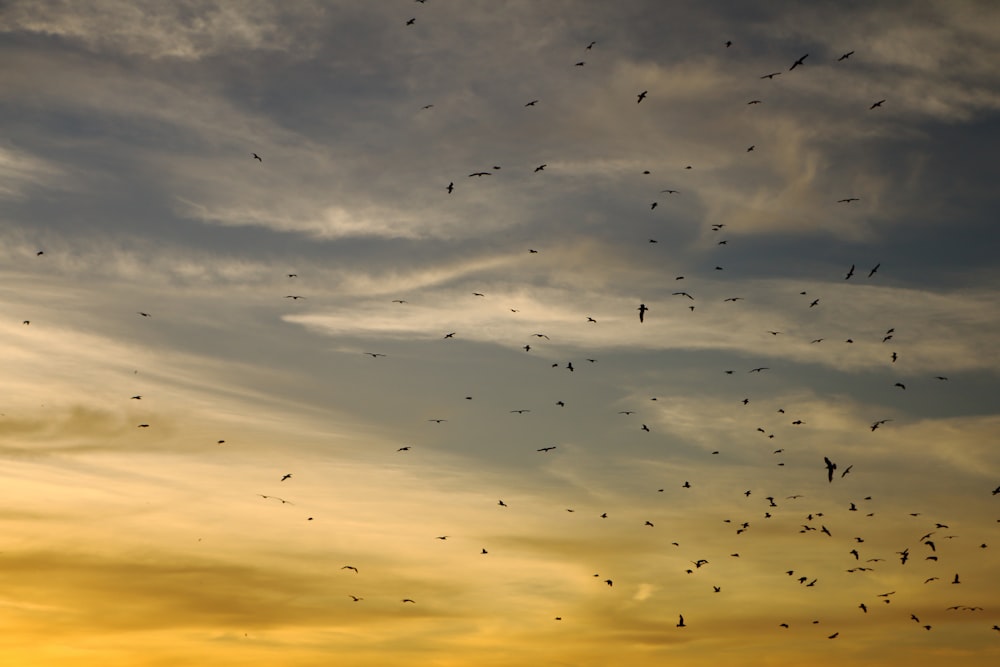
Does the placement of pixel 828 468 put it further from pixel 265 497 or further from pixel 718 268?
pixel 265 497

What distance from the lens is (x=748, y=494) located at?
96.8 meters

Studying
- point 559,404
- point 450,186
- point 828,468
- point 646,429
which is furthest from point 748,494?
point 450,186

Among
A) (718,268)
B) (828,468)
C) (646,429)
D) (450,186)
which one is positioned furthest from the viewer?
(646,429)

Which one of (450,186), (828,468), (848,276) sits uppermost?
(450,186)

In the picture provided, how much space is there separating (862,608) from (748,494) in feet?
52.2

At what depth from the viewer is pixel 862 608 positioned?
3853 inches

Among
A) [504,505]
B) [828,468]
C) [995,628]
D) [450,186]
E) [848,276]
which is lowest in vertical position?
[995,628]

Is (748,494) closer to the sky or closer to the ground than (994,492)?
closer to the sky

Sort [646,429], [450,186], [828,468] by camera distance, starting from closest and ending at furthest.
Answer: [828,468] → [450,186] → [646,429]

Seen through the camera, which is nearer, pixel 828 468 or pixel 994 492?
pixel 828 468

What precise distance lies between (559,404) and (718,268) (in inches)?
702

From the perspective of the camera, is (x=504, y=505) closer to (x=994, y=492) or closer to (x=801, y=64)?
(x=994, y=492)

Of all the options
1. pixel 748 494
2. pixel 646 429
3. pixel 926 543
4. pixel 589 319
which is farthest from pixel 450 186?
pixel 926 543

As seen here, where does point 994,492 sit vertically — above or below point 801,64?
below
